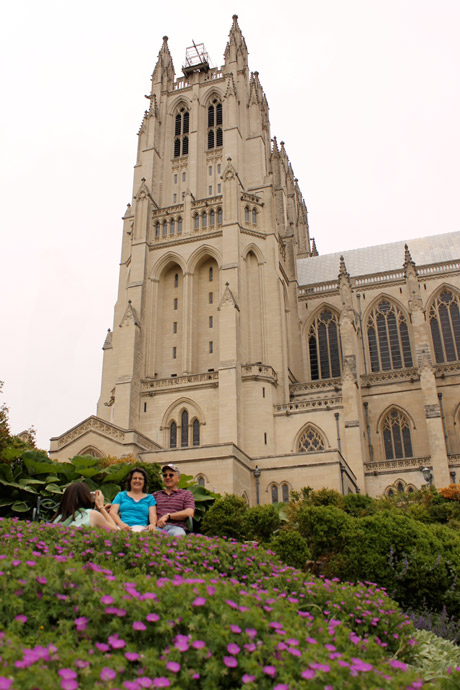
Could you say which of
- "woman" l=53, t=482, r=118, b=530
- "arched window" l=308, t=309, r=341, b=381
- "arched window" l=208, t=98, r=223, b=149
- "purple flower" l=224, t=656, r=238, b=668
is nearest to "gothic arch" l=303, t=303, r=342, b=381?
"arched window" l=308, t=309, r=341, b=381

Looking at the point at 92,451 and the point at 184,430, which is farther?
the point at 184,430

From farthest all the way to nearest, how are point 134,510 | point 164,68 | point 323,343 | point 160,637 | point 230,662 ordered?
point 164,68 → point 323,343 → point 134,510 → point 160,637 → point 230,662

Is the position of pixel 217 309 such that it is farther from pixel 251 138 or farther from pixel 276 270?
pixel 251 138

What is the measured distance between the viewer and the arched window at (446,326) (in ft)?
153

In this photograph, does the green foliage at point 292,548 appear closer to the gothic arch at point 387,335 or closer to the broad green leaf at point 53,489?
the broad green leaf at point 53,489

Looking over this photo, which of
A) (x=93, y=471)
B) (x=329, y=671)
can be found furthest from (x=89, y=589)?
(x=93, y=471)

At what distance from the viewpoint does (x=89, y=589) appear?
559 centimetres

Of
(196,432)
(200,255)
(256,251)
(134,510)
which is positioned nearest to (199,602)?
(134,510)

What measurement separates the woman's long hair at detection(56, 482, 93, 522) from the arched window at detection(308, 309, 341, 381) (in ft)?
131

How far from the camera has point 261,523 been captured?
14.2 metres

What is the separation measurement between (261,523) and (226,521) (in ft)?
2.68

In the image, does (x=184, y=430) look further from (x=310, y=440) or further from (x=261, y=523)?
(x=261, y=523)

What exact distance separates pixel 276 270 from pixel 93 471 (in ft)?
94.8

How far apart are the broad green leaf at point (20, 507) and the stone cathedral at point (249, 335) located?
1501 centimetres
